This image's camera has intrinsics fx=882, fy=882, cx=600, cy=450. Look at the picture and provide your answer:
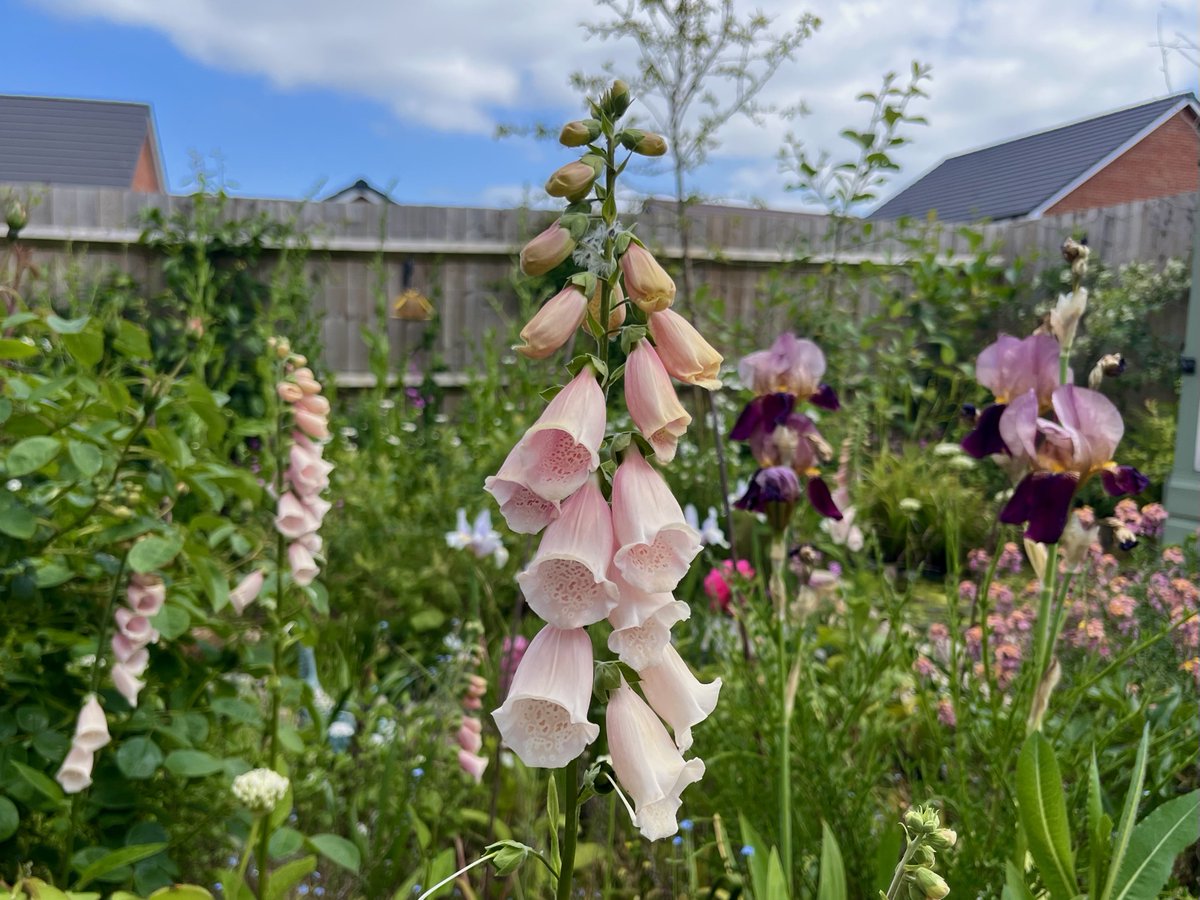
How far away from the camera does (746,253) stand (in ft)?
24.1

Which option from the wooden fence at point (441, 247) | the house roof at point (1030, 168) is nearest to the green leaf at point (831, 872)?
the wooden fence at point (441, 247)

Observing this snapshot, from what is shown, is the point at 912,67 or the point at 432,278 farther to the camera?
the point at 432,278

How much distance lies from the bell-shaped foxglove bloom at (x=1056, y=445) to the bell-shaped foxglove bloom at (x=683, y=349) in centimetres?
67

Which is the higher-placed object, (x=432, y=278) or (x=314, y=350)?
(x=432, y=278)

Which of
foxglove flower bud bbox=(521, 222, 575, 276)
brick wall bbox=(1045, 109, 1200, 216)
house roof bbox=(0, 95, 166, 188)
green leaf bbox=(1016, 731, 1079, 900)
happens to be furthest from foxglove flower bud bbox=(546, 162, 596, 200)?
brick wall bbox=(1045, 109, 1200, 216)

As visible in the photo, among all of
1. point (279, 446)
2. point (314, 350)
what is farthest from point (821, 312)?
point (279, 446)

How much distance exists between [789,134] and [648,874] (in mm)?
3749

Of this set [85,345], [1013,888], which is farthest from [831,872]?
[85,345]

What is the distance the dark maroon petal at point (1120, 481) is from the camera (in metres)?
1.31

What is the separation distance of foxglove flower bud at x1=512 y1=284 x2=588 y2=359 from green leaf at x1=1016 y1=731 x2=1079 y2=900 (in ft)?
2.39

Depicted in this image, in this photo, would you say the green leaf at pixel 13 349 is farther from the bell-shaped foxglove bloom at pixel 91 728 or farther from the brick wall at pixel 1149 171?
the brick wall at pixel 1149 171

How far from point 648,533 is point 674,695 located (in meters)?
0.17

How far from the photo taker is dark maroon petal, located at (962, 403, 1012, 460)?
137 centimetres

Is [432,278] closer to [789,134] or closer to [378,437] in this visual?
[378,437]
